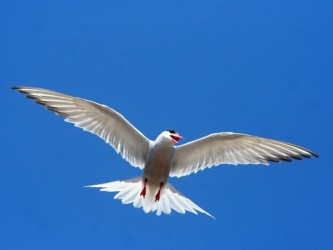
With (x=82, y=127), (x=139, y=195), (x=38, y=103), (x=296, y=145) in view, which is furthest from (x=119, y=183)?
(x=296, y=145)

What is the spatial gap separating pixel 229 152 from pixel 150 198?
1419 millimetres

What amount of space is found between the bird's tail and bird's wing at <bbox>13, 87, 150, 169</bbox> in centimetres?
35

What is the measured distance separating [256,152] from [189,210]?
1360 mm

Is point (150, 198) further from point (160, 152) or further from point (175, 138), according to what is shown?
point (175, 138)

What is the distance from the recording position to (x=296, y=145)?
30.0 ft

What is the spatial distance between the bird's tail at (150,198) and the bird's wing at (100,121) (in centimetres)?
35

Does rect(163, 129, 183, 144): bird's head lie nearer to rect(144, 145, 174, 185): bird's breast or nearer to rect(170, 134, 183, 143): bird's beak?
rect(170, 134, 183, 143): bird's beak

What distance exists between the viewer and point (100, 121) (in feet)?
30.5

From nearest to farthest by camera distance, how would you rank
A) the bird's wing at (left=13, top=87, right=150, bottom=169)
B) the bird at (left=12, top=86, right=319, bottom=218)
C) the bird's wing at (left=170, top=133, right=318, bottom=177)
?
the bird's wing at (left=13, top=87, right=150, bottom=169)
the bird at (left=12, top=86, right=319, bottom=218)
the bird's wing at (left=170, top=133, right=318, bottom=177)

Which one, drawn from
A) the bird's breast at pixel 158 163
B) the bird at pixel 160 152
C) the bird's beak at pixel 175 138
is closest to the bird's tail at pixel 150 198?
the bird at pixel 160 152

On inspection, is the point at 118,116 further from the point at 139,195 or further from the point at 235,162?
the point at 235,162

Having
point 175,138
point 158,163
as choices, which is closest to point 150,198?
point 158,163

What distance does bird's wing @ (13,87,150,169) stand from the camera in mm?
8863

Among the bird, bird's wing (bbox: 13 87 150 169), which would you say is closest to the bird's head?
the bird
